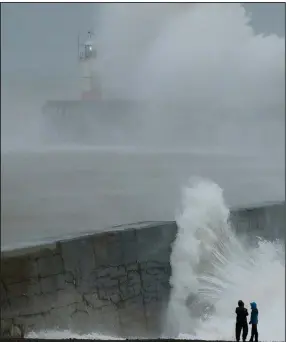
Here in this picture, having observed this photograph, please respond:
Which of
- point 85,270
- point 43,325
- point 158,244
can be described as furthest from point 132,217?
point 43,325

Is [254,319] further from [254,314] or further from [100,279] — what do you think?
[100,279]

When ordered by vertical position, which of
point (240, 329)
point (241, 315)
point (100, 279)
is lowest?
point (240, 329)

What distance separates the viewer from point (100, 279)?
4680 mm

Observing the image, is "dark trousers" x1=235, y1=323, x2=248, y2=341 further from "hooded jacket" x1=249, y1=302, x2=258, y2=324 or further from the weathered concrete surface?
the weathered concrete surface

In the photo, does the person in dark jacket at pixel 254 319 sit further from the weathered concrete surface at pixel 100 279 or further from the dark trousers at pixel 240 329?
the weathered concrete surface at pixel 100 279

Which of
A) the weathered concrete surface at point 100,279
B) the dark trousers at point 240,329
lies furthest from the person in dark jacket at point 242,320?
the weathered concrete surface at point 100,279

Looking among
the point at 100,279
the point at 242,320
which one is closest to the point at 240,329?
the point at 242,320

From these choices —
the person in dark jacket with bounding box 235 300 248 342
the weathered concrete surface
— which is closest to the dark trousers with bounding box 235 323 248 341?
the person in dark jacket with bounding box 235 300 248 342

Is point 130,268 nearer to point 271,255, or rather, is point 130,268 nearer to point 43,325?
point 43,325

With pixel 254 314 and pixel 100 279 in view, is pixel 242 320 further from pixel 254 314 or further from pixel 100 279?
pixel 100 279

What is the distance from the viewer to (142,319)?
4.68 m

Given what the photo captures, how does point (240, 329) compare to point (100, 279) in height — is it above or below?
below

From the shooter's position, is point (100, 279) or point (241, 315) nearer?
point (241, 315)

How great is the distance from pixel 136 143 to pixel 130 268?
3.87 ft
